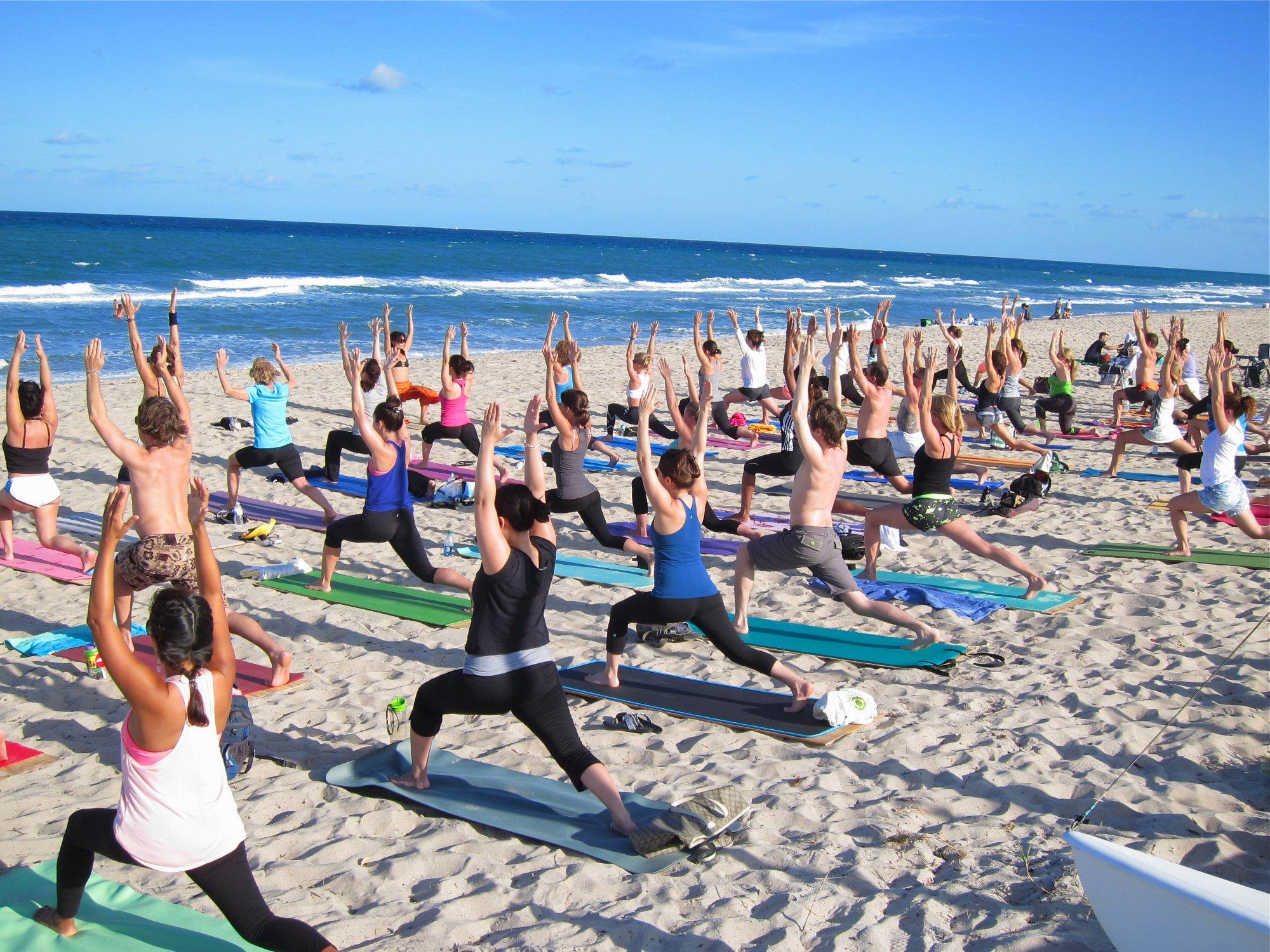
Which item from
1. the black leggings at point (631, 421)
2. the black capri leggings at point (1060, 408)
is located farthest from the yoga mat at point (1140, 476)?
the black leggings at point (631, 421)

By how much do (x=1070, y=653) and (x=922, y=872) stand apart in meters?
3.16

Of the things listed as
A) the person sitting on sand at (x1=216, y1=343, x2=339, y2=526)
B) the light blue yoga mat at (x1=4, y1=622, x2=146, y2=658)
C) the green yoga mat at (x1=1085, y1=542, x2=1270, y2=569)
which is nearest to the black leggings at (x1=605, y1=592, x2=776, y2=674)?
the light blue yoga mat at (x1=4, y1=622, x2=146, y2=658)

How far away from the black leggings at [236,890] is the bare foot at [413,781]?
4.88 feet

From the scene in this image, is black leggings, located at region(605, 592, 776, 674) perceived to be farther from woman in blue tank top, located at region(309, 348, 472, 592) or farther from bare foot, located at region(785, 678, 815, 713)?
woman in blue tank top, located at region(309, 348, 472, 592)

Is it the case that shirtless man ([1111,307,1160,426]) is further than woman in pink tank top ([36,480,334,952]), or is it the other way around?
shirtless man ([1111,307,1160,426])

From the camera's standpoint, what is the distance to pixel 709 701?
5969 mm

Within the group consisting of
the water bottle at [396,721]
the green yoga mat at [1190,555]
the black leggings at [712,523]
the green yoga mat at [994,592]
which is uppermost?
the black leggings at [712,523]

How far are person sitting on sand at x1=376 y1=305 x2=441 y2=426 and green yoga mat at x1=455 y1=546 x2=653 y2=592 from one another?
3971 millimetres

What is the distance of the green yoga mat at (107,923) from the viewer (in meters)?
3.59

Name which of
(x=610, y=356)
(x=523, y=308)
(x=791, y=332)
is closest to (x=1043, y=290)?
(x=523, y=308)

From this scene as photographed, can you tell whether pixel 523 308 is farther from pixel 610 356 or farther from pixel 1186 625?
pixel 1186 625

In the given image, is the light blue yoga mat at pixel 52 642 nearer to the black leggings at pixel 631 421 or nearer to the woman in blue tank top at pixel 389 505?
the woman in blue tank top at pixel 389 505

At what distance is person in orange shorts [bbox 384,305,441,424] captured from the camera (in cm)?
1227

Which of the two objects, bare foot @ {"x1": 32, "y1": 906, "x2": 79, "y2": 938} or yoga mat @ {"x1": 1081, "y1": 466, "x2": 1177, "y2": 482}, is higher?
yoga mat @ {"x1": 1081, "y1": 466, "x2": 1177, "y2": 482}
